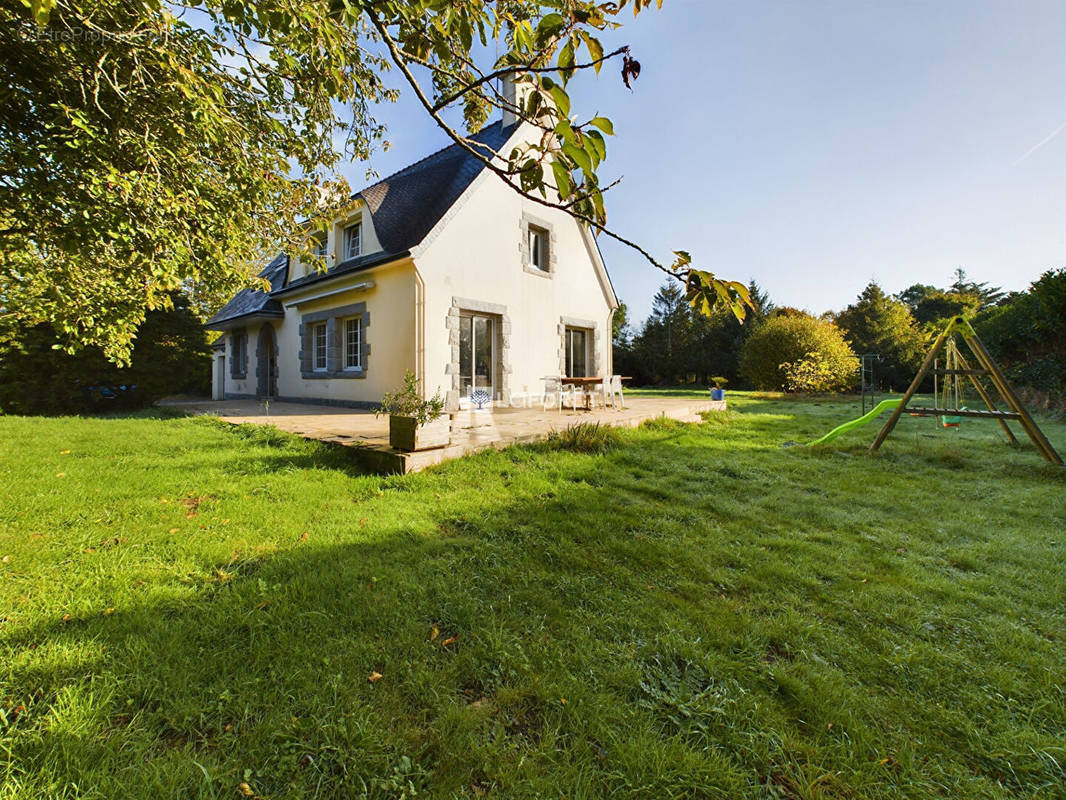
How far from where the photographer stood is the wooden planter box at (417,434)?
4727 millimetres

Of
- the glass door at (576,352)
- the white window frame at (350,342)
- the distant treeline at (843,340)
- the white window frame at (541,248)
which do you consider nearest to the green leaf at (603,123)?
the distant treeline at (843,340)

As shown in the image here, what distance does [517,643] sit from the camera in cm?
200

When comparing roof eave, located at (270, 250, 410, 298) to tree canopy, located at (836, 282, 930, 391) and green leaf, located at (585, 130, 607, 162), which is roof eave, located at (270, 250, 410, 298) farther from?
tree canopy, located at (836, 282, 930, 391)

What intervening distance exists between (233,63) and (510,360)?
22.8ft

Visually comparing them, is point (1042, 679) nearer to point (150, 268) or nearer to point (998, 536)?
point (998, 536)

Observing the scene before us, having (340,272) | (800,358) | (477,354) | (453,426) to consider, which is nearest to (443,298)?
(477,354)

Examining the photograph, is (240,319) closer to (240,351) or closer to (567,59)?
(240,351)

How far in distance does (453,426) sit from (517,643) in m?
5.03

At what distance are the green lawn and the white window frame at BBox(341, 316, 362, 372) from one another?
629 centimetres

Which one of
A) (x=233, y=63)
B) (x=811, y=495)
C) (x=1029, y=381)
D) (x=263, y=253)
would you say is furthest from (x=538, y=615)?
(x=1029, y=381)

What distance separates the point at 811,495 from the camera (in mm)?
4480

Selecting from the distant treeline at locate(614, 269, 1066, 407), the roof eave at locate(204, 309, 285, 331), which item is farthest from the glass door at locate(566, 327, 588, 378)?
the roof eave at locate(204, 309, 285, 331)

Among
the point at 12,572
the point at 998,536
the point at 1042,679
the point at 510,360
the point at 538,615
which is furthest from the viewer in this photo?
the point at 510,360

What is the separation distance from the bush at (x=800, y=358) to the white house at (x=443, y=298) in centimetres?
1060
